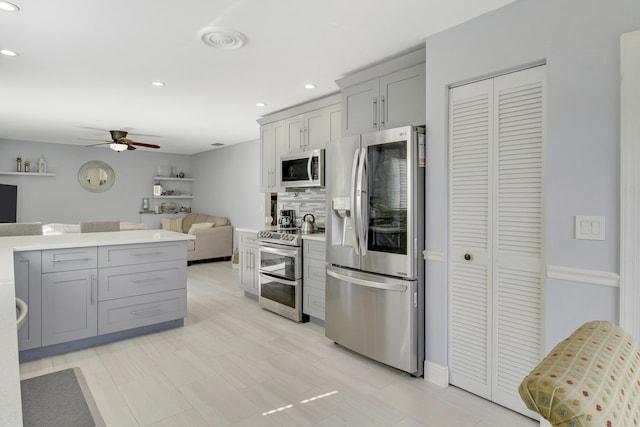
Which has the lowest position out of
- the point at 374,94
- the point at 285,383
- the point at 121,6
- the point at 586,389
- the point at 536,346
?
the point at 285,383

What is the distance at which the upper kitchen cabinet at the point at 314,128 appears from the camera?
3871 millimetres

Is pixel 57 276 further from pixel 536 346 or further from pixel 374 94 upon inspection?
pixel 536 346

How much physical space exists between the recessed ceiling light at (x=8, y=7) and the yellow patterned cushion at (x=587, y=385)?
3051mm

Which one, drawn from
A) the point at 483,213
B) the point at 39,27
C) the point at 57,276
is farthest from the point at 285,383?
the point at 39,27

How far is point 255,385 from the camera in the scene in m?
2.46

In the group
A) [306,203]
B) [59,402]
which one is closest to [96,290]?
[59,402]

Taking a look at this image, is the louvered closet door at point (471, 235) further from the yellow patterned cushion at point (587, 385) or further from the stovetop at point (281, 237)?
the stovetop at point (281, 237)

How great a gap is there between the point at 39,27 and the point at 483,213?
3.19m

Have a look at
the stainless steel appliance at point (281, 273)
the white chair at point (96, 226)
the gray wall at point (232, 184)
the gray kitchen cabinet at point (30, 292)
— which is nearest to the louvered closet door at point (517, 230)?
the stainless steel appliance at point (281, 273)

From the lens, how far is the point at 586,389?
1.75 ft

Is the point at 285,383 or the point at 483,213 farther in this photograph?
the point at 285,383

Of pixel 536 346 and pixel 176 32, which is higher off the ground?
pixel 176 32

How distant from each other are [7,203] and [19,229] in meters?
3.58

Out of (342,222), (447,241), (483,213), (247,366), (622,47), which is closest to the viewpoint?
(622,47)
